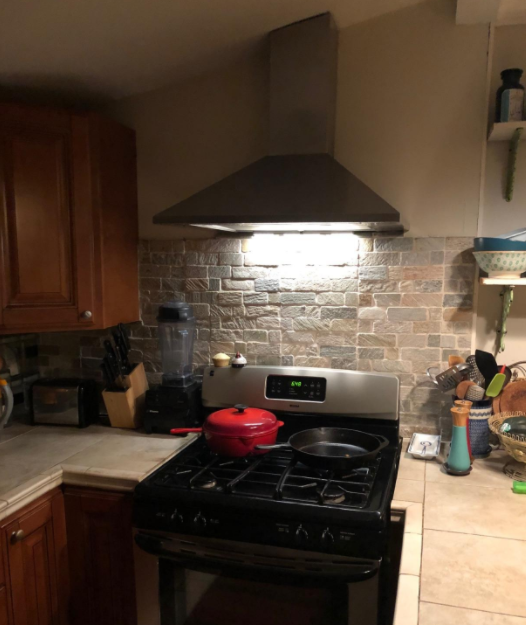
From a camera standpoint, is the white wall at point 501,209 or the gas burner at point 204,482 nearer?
the gas burner at point 204,482

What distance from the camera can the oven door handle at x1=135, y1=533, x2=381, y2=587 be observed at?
55.3 inches

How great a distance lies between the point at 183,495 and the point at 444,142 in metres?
1.49

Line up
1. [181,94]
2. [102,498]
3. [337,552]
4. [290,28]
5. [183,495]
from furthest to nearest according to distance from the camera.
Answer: [181,94]
[290,28]
[102,498]
[183,495]
[337,552]

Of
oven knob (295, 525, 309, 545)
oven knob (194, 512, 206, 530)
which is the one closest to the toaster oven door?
oven knob (194, 512, 206, 530)

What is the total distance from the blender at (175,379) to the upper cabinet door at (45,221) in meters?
0.32

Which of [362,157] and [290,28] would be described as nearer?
[290,28]

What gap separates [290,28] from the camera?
1.88m

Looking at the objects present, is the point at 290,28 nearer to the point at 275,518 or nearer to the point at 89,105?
the point at 89,105

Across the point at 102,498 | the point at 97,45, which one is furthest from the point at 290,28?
the point at 102,498

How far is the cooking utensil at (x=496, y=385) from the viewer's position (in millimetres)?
1821

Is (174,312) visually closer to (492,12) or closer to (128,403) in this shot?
(128,403)

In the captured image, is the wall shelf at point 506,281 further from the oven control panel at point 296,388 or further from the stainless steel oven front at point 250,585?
the stainless steel oven front at point 250,585

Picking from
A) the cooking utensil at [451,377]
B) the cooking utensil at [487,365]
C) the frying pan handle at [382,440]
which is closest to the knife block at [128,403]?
the frying pan handle at [382,440]

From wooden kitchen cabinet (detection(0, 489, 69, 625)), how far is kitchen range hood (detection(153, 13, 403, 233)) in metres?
0.98
